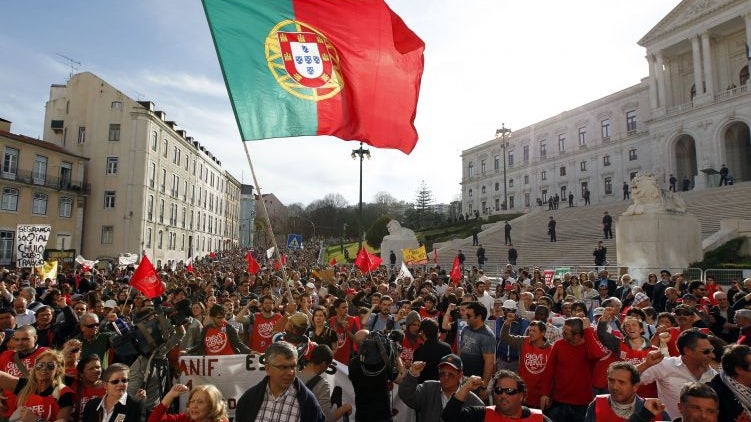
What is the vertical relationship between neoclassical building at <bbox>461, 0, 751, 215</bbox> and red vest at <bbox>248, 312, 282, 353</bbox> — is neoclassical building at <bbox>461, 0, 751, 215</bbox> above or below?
above

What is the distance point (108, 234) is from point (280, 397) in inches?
1830

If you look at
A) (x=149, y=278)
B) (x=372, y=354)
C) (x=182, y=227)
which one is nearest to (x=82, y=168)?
(x=182, y=227)

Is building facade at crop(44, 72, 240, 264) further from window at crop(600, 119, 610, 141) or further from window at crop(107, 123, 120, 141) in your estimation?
window at crop(600, 119, 610, 141)

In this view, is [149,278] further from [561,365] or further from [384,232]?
[384,232]

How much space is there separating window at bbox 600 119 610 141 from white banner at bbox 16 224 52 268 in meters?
63.2

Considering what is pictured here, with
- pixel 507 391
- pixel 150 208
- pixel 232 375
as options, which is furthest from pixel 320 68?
pixel 150 208

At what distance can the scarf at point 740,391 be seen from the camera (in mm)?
3400

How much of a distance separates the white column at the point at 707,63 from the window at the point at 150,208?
53235 mm

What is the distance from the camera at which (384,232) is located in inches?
2221

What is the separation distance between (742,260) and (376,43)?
20.4 meters

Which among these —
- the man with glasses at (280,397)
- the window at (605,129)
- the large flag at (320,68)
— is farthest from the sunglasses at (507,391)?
the window at (605,129)

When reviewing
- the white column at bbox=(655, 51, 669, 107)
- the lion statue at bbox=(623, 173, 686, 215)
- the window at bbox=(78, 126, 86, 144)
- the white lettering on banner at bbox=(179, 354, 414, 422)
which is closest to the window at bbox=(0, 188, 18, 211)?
the window at bbox=(78, 126, 86, 144)

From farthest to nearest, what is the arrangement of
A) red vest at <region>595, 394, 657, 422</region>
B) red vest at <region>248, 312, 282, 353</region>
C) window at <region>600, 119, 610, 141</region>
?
1. window at <region>600, 119, 610, 141</region>
2. red vest at <region>248, 312, 282, 353</region>
3. red vest at <region>595, 394, 657, 422</region>

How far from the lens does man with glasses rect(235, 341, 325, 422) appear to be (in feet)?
11.4
